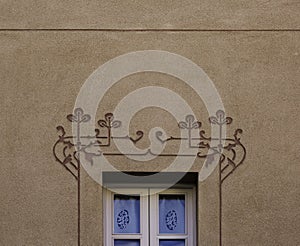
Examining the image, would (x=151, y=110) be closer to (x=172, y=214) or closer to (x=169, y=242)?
(x=172, y=214)

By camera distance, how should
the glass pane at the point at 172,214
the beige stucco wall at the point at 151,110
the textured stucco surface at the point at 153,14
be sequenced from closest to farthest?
the beige stucco wall at the point at 151,110 < the textured stucco surface at the point at 153,14 < the glass pane at the point at 172,214

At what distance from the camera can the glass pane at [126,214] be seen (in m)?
9.36

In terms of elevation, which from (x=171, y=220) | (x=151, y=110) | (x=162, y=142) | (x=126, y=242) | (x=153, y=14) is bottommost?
(x=126, y=242)

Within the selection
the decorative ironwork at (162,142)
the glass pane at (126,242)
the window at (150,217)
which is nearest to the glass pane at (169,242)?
the window at (150,217)

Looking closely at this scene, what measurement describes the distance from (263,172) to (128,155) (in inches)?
40.4

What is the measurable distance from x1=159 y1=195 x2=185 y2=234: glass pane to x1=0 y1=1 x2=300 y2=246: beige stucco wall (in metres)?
0.32

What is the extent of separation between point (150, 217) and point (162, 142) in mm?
614

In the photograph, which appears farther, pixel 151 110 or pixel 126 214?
pixel 126 214

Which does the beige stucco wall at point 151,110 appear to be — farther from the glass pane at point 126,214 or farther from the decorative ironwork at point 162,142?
the glass pane at point 126,214

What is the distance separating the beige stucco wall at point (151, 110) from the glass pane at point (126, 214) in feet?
0.95

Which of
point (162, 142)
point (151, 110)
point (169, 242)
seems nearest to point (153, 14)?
point (151, 110)

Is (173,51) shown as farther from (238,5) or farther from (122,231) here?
(122,231)

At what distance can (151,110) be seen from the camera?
30.3 ft

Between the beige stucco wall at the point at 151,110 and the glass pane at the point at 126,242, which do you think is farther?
the glass pane at the point at 126,242
